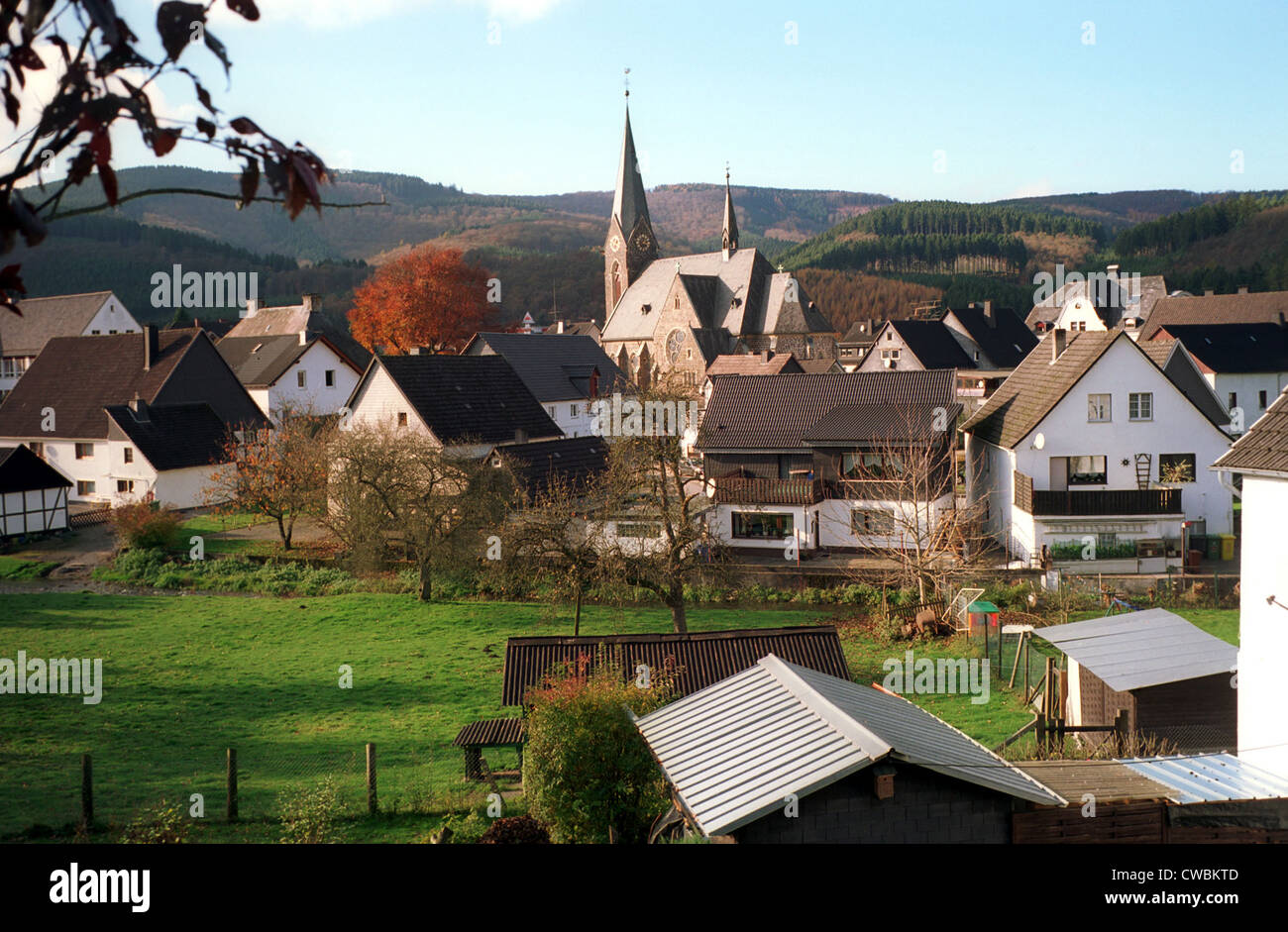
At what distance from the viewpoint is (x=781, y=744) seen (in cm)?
902

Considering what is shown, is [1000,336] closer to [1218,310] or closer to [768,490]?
[1218,310]

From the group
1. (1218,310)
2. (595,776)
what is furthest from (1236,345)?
(595,776)

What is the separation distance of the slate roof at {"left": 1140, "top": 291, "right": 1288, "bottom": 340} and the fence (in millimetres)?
58108

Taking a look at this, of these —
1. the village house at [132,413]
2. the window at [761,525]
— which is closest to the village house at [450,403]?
the village house at [132,413]

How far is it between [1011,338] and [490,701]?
67.9 m

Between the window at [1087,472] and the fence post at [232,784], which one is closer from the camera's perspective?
the fence post at [232,784]

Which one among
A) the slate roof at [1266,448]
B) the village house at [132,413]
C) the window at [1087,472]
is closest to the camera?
the slate roof at [1266,448]

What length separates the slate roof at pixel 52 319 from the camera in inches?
2586

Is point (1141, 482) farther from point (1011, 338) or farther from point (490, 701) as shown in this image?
point (1011, 338)

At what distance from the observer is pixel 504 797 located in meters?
15.0

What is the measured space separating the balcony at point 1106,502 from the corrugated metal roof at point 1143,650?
13.7m

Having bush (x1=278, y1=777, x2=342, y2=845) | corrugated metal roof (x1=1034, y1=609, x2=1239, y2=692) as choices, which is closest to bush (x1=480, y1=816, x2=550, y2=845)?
bush (x1=278, y1=777, x2=342, y2=845)

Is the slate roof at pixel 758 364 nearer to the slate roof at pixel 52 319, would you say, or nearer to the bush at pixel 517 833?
the slate roof at pixel 52 319
